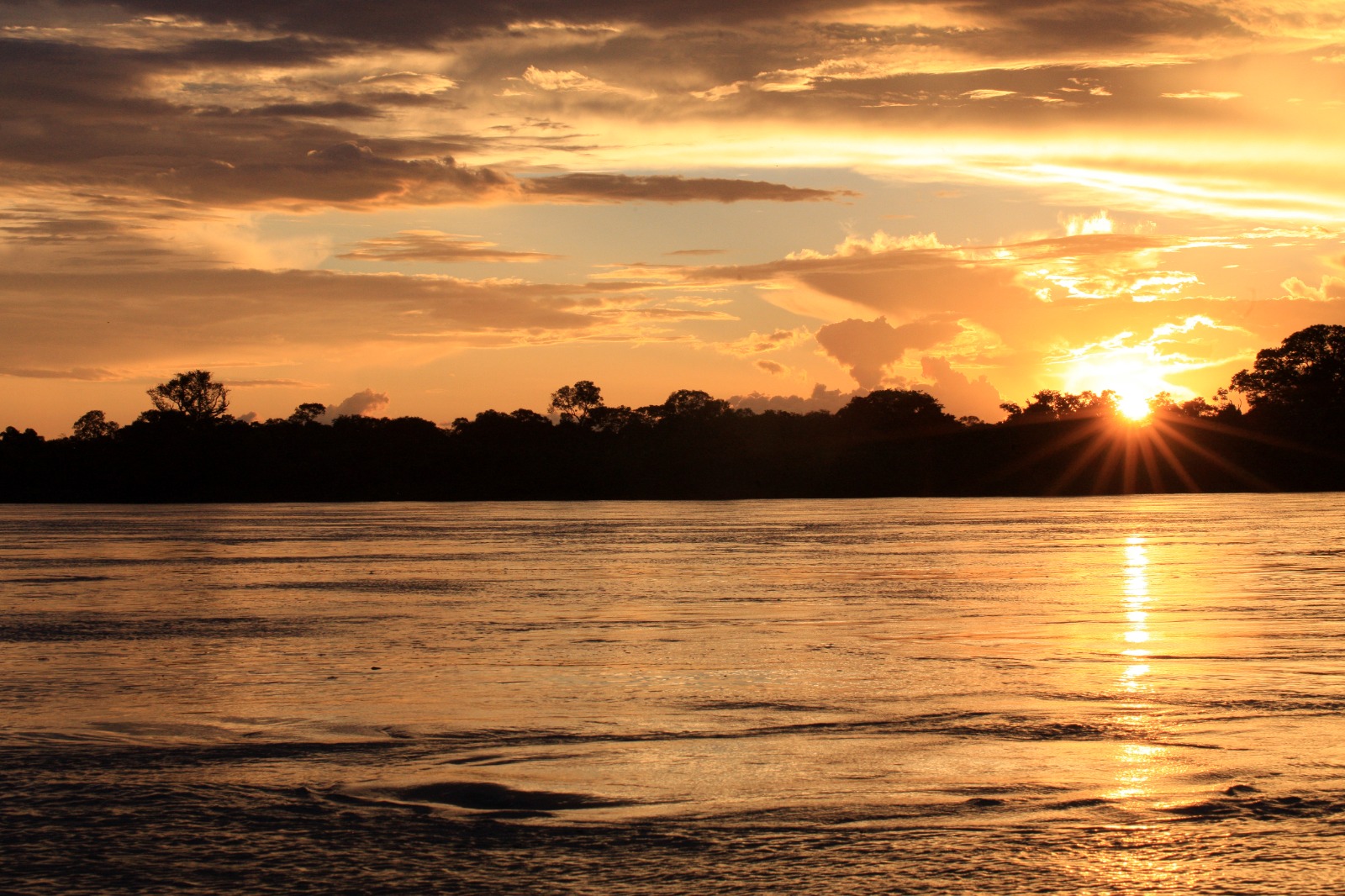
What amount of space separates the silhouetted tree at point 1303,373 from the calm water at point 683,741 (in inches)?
6428

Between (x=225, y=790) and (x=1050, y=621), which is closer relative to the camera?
(x=225, y=790)

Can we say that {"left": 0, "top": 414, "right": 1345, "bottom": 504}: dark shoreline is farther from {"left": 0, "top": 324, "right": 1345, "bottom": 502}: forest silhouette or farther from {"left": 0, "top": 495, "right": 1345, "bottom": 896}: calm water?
{"left": 0, "top": 495, "right": 1345, "bottom": 896}: calm water

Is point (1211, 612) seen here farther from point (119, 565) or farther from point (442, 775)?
point (119, 565)

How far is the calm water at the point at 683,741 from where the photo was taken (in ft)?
24.7

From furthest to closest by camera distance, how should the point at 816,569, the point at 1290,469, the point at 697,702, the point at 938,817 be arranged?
the point at 1290,469, the point at 816,569, the point at 697,702, the point at 938,817

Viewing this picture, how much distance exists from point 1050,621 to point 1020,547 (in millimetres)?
22632

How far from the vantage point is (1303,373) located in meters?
178

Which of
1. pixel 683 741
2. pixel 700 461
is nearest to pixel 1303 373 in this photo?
pixel 700 461

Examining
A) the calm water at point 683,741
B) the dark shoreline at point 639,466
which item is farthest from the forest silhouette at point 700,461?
the calm water at point 683,741

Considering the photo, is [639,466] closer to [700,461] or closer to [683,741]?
[700,461]

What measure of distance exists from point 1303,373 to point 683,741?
186429mm

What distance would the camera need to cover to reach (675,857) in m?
7.63

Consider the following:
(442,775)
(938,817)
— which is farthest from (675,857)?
(442,775)

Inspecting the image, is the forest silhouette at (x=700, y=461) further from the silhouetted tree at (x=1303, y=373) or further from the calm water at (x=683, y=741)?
the calm water at (x=683, y=741)
